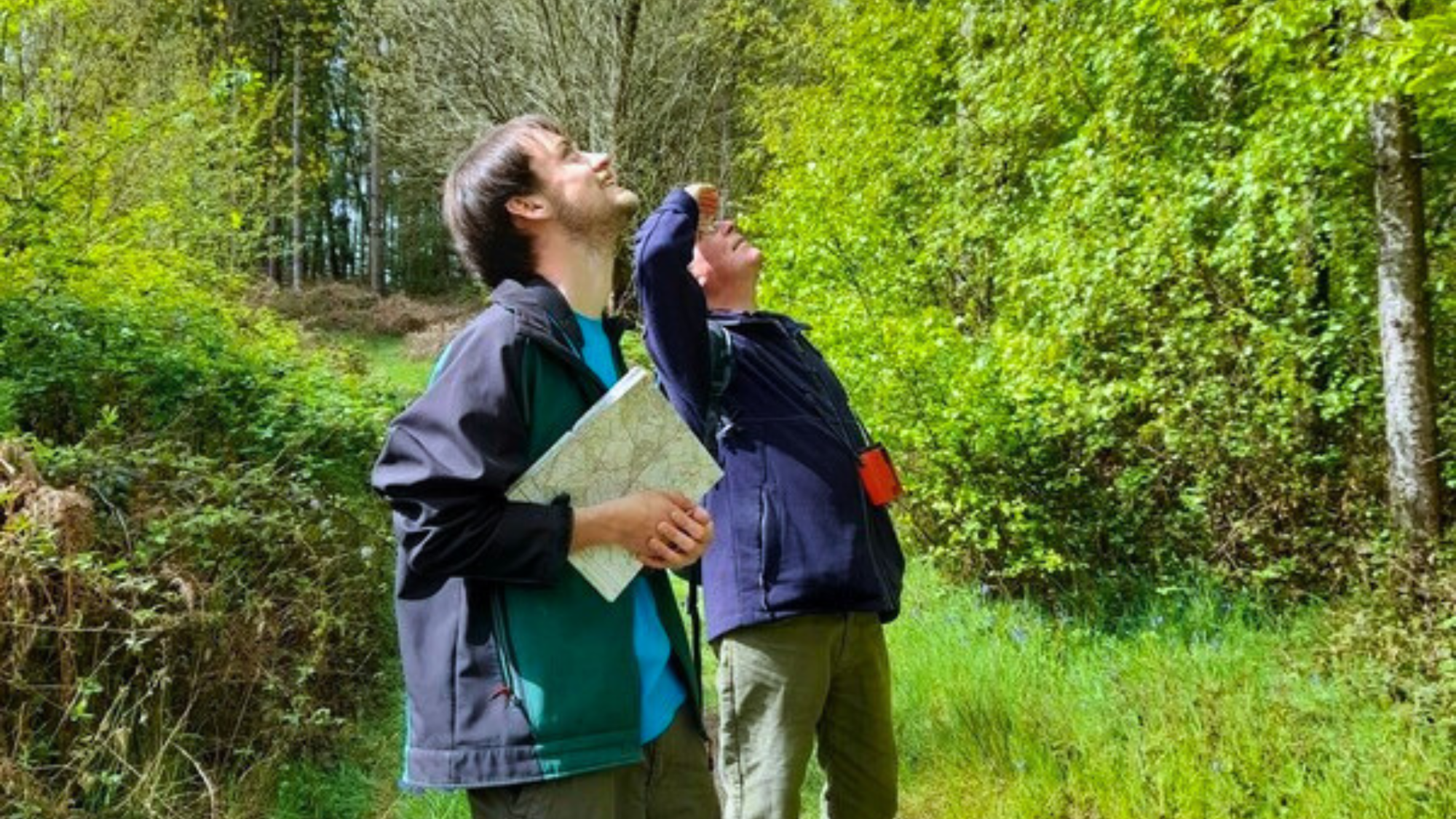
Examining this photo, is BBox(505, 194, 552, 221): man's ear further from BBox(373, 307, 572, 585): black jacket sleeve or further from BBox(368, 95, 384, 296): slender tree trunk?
BBox(368, 95, 384, 296): slender tree trunk

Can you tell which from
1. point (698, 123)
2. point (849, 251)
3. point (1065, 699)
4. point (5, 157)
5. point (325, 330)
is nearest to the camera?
point (1065, 699)

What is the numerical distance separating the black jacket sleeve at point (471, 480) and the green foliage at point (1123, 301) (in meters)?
3.78

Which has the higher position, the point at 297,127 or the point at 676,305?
the point at 297,127

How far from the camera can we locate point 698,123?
1720 centimetres

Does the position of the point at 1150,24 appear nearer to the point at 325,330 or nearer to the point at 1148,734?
the point at 1148,734

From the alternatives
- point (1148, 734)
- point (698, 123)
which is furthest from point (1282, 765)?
point (698, 123)

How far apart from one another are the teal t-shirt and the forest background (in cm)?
196

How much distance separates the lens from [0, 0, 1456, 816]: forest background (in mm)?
3301

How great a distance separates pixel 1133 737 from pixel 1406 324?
237cm

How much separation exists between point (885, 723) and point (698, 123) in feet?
51.1

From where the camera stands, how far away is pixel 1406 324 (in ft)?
14.6

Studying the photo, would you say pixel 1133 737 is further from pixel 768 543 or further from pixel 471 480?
pixel 471 480

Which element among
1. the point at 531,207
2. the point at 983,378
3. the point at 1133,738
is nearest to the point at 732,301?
the point at 531,207

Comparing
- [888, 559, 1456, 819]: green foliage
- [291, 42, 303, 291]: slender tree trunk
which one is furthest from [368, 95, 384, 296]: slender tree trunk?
[888, 559, 1456, 819]: green foliage
